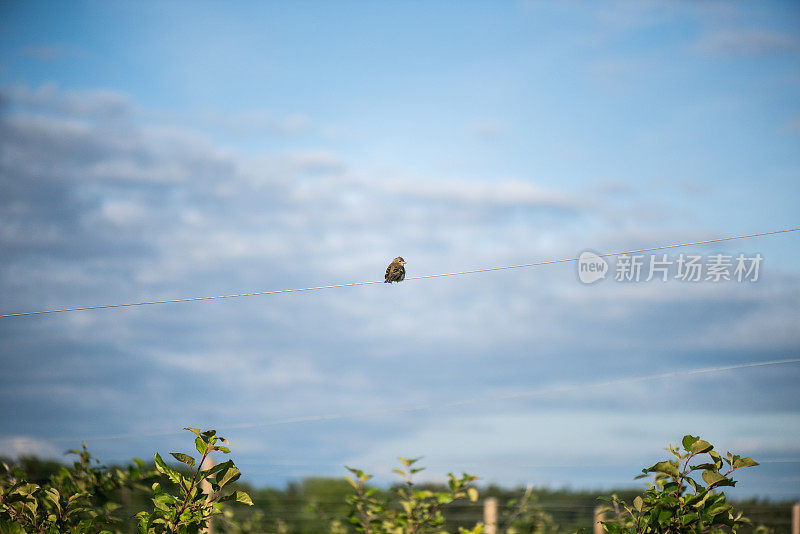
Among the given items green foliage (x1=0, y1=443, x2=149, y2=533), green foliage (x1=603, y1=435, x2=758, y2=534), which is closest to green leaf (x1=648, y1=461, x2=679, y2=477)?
green foliage (x1=603, y1=435, x2=758, y2=534)

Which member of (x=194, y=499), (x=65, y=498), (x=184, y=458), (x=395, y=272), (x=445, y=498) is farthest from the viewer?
(x=395, y=272)

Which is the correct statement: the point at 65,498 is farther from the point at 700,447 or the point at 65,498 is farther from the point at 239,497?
the point at 700,447

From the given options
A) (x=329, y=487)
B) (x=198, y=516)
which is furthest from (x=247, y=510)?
(x=198, y=516)

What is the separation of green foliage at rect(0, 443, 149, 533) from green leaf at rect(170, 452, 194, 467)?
25.9 inches

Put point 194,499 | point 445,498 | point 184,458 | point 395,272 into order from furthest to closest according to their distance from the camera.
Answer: point 395,272 → point 445,498 → point 194,499 → point 184,458

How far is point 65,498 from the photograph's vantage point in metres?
3.74

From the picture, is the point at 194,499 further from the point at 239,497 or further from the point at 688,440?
the point at 688,440

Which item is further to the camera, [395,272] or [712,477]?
[395,272]

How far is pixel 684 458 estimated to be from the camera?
293 cm

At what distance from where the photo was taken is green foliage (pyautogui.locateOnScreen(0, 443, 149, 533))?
3.20 meters

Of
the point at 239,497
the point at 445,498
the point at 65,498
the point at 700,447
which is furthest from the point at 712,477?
the point at 65,498

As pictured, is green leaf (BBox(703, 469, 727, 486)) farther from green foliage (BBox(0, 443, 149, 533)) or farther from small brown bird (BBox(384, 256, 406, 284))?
green foliage (BBox(0, 443, 149, 533))

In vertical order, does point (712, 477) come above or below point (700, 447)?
below

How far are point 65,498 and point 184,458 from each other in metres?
1.44
